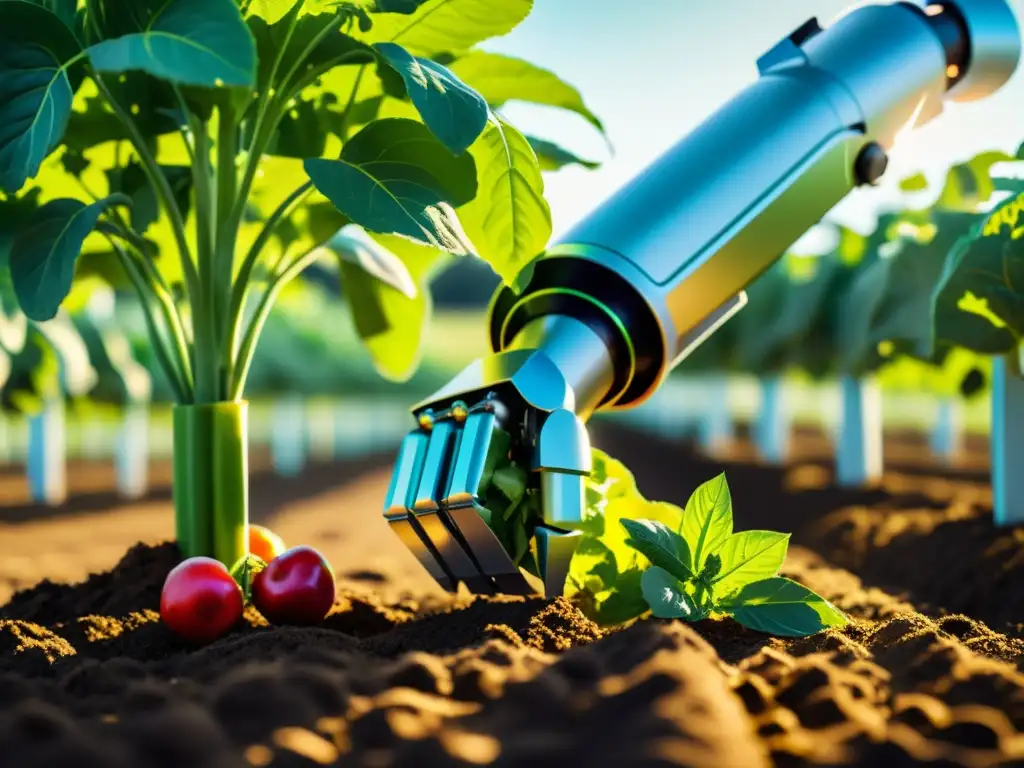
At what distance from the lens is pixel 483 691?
3.24 ft

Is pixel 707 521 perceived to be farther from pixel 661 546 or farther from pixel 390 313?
pixel 390 313

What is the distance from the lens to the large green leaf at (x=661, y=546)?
150 centimetres

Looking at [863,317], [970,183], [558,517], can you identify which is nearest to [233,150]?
[558,517]

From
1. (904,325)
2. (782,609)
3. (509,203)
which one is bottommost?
(782,609)

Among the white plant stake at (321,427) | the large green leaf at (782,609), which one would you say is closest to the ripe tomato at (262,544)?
the large green leaf at (782,609)

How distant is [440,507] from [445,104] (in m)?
0.61

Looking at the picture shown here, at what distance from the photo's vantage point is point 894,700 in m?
1.02

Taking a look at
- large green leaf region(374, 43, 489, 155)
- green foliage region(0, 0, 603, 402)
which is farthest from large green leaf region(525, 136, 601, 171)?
large green leaf region(374, 43, 489, 155)

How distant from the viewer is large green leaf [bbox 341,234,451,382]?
2379 mm

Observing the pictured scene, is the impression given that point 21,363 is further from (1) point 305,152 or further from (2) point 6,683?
(2) point 6,683

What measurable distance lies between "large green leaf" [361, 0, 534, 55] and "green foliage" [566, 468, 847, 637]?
91cm

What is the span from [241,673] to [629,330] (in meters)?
0.78

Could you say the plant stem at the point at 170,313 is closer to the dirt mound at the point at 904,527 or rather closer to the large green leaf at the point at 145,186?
the large green leaf at the point at 145,186

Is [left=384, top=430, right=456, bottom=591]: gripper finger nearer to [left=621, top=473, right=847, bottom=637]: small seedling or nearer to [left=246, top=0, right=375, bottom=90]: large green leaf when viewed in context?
[left=621, top=473, right=847, bottom=637]: small seedling
